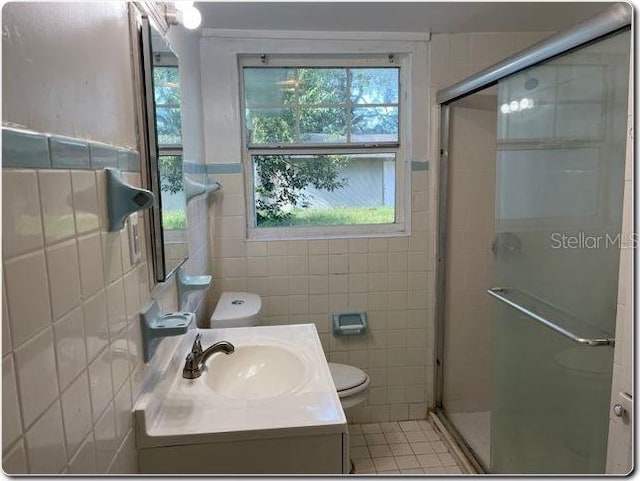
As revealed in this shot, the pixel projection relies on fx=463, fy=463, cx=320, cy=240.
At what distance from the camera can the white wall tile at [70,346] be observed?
63 centimetres

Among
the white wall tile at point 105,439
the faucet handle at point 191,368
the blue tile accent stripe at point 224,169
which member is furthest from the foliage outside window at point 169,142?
the blue tile accent stripe at point 224,169

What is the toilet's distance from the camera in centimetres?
192

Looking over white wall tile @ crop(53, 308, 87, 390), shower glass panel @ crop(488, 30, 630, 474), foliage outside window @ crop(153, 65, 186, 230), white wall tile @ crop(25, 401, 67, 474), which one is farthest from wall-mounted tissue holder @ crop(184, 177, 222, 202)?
shower glass panel @ crop(488, 30, 630, 474)

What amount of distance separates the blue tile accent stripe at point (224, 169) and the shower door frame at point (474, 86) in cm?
101

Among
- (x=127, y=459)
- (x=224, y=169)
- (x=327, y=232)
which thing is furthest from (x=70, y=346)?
(x=327, y=232)

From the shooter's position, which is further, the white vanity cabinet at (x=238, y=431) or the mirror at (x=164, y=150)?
the mirror at (x=164, y=150)

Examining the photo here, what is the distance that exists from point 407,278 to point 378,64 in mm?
1101

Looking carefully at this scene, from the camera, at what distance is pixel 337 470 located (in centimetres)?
103

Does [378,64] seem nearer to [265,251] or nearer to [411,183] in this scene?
[411,183]

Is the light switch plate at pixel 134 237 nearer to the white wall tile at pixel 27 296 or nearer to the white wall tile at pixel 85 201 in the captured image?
the white wall tile at pixel 85 201

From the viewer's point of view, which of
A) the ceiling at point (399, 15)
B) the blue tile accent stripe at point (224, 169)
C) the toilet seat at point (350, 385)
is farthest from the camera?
the blue tile accent stripe at point (224, 169)

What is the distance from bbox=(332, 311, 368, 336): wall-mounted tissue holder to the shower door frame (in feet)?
1.31

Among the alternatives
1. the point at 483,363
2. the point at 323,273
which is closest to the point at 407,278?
the point at 323,273

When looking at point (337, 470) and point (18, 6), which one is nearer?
point (18, 6)
